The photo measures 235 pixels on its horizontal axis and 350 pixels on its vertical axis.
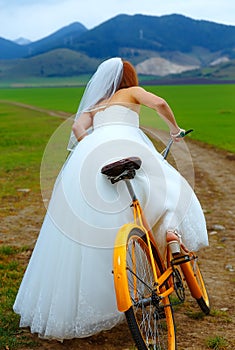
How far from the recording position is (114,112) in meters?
5.29

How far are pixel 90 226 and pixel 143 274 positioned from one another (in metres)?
0.59

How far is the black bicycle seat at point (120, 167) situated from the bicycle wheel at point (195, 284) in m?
1.19

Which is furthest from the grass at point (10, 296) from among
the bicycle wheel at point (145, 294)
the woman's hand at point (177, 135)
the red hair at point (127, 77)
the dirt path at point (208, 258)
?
the red hair at point (127, 77)

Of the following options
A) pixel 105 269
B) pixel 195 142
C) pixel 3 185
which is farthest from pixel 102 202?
pixel 195 142

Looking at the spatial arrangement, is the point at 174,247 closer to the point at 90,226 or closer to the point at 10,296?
the point at 90,226

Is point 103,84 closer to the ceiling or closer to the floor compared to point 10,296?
closer to the ceiling

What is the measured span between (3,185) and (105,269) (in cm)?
996

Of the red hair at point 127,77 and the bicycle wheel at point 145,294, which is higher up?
the red hair at point 127,77

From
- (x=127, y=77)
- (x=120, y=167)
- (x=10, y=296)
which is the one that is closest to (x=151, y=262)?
(x=120, y=167)

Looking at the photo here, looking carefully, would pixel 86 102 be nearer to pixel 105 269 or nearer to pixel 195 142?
pixel 105 269

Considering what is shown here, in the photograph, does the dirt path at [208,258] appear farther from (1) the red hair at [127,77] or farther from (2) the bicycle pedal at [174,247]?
(1) the red hair at [127,77]

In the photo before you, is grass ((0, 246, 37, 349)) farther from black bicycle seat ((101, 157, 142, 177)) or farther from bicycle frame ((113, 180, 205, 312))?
black bicycle seat ((101, 157, 142, 177))

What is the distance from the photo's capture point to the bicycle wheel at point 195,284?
538cm

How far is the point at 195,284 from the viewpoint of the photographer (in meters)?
5.54
